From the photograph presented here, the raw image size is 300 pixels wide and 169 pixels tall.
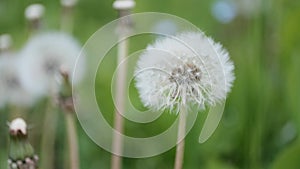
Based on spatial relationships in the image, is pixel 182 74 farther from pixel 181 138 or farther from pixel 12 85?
pixel 12 85

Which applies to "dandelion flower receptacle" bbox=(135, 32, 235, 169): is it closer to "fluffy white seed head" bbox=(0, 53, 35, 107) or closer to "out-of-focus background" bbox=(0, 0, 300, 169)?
"out-of-focus background" bbox=(0, 0, 300, 169)

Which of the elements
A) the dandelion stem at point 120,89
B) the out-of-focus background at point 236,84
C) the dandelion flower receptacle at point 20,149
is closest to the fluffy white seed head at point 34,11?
the out-of-focus background at point 236,84

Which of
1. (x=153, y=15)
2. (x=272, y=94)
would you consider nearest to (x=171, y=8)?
(x=153, y=15)

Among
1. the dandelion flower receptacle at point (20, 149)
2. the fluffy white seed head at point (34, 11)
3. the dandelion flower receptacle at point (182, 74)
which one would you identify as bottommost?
the dandelion flower receptacle at point (20, 149)

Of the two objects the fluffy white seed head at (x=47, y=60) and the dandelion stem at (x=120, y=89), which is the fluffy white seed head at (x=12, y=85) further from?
the dandelion stem at (x=120, y=89)

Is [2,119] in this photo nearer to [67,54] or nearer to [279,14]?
[67,54]

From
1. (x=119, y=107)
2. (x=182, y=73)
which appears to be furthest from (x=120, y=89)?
(x=182, y=73)

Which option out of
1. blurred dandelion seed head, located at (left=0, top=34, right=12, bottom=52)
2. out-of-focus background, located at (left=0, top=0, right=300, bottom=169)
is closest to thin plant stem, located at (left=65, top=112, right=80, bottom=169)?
out-of-focus background, located at (left=0, top=0, right=300, bottom=169)
